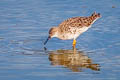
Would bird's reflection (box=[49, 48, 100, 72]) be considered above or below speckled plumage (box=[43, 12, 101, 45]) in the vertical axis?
below

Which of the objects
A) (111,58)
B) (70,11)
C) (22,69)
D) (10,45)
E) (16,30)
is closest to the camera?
(22,69)

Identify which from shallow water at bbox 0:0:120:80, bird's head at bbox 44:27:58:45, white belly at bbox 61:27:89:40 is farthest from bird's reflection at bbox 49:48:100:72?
bird's head at bbox 44:27:58:45

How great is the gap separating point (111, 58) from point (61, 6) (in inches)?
208

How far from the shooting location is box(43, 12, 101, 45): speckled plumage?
1391 cm

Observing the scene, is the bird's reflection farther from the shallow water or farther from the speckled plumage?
the speckled plumage

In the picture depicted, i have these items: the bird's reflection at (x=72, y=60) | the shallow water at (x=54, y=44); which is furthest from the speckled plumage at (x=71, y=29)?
the bird's reflection at (x=72, y=60)

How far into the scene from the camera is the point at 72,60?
478 inches

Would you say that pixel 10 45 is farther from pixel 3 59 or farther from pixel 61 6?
pixel 61 6

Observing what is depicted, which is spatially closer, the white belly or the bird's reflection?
the bird's reflection

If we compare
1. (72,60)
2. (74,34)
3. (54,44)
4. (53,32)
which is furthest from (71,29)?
(72,60)

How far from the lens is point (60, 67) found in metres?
11.5

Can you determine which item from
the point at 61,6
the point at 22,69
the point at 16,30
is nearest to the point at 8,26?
→ the point at 16,30

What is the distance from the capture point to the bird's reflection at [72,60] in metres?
11.4

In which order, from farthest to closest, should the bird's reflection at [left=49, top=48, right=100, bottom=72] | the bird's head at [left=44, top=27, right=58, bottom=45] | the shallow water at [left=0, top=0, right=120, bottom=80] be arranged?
the bird's head at [left=44, top=27, right=58, bottom=45] < the bird's reflection at [left=49, top=48, right=100, bottom=72] < the shallow water at [left=0, top=0, right=120, bottom=80]
